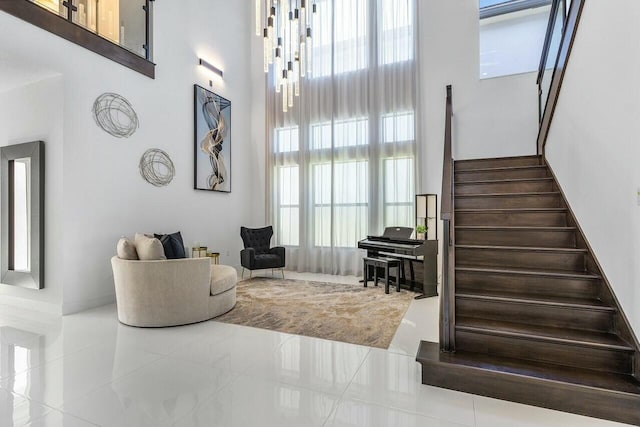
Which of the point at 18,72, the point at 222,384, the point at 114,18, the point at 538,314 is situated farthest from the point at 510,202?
the point at 18,72

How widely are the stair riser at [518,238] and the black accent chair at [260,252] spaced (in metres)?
3.39

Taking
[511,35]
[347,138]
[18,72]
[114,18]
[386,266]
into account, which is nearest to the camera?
[18,72]

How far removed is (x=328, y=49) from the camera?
6.30m

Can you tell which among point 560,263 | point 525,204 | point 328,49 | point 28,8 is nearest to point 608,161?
point 560,263

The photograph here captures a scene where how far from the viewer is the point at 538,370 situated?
204 cm

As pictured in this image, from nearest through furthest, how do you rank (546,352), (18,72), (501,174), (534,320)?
(546,352), (534,320), (18,72), (501,174)

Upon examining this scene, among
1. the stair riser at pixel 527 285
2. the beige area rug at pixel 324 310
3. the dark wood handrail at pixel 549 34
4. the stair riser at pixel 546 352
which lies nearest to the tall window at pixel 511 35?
the dark wood handrail at pixel 549 34

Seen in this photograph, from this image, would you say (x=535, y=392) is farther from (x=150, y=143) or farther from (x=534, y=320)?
(x=150, y=143)

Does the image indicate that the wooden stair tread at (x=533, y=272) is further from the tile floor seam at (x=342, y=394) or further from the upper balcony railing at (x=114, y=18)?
the upper balcony railing at (x=114, y=18)

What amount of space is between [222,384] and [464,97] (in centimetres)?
567

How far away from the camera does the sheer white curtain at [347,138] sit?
5.74 m

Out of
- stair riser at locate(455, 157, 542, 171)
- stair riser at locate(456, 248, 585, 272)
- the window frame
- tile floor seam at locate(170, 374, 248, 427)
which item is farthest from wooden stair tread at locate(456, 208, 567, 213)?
the window frame

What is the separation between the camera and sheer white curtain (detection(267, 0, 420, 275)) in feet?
18.8

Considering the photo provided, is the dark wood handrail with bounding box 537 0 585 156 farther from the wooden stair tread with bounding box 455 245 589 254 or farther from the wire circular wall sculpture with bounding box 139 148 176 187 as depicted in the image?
the wire circular wall sculpture with bounding box 139 148 176 187
